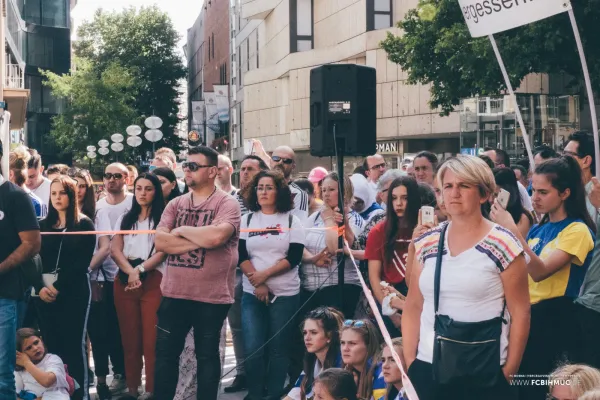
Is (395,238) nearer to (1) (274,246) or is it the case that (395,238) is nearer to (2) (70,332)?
(1) (274,246)

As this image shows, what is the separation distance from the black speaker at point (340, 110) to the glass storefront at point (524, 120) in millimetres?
20439

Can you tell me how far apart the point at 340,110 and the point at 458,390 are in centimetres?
578

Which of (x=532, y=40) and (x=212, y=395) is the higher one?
(x=532, y=40)

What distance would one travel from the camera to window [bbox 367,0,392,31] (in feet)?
136

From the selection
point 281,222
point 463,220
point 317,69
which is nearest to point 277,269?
point 281,222

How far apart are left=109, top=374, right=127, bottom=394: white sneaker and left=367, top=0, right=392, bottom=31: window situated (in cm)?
3273

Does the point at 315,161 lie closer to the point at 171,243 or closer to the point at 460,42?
the point at 460,42

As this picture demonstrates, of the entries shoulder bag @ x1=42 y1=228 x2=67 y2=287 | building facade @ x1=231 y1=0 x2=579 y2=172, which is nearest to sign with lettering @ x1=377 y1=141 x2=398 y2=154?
building facade @ x1=231 y1=0 x2=579 y2=172

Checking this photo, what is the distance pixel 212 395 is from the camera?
795 cm

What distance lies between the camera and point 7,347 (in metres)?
7.18

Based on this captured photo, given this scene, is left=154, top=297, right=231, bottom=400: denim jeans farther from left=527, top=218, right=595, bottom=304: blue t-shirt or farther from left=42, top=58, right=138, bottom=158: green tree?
left=42, top=58, right=138, bottom=158: green tree

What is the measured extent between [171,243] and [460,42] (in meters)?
20.2

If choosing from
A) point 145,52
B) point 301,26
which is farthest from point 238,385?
point 145,52

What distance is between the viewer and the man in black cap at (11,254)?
7172 mm
